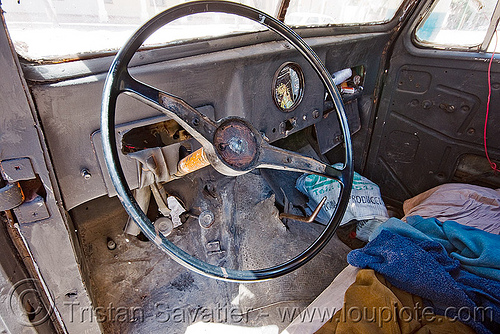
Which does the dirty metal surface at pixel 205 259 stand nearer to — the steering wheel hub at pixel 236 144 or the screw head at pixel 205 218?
Result: the screw head at pixel 205 218

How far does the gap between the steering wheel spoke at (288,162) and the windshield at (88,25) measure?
466mm

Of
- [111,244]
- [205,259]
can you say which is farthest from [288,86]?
[111,244]

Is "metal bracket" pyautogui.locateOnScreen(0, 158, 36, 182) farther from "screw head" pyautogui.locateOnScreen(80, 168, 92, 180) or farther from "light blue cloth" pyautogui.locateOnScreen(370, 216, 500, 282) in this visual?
"light blue cloth" pyautogui.locateOnScreen(370, 216, 500, 282)

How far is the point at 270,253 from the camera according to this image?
5.32ft

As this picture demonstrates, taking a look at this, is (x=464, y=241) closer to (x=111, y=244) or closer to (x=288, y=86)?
(x=288, y=86)

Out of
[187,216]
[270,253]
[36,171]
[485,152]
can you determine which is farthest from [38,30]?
[485,152]

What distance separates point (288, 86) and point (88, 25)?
0.83 meters

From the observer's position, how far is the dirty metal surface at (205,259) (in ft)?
4.52

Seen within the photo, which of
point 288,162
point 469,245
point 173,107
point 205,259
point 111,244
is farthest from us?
point 205,259

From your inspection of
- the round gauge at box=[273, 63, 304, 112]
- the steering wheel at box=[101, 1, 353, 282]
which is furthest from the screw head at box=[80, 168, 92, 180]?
the round gauge at box=[273, 63, 304, 112]

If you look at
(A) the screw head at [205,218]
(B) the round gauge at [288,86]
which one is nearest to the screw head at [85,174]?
(A) the screw head at [205,218]

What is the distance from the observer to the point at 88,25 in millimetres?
941

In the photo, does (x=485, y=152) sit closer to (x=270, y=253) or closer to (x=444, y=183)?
(x=444, y=183)

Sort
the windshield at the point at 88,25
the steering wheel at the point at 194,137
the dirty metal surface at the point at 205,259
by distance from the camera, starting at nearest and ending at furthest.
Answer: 1. the steering wheel at the point at 194,137
2. the windshield at the point at 88,25
3. the dirty metal surface at the point at 205,259
